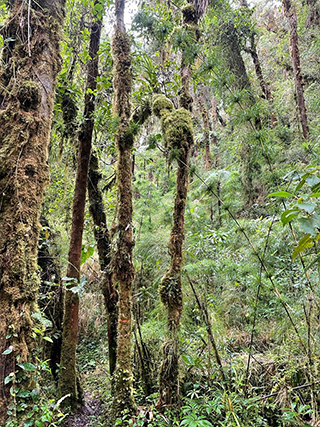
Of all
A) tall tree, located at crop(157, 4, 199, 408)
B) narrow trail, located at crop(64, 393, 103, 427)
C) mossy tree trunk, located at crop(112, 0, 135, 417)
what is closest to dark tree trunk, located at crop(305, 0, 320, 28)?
tall tree, located at crop(157, 4, 199, 408)

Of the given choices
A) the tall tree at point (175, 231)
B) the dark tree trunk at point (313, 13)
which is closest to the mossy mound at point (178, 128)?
the tall tree at point (175, 231)

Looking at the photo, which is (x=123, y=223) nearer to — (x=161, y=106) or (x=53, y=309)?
(x=161, y=106)

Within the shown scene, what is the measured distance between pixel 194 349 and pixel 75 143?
377cm

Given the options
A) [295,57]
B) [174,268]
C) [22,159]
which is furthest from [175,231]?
[295,57]

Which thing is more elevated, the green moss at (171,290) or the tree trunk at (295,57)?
the tree trunk at (295,57)

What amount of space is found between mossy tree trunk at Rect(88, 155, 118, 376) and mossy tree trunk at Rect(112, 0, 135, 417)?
2.66ft

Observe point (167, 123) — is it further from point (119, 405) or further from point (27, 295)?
point (119, 405)

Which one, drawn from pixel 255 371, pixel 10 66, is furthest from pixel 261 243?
pixel 10 66

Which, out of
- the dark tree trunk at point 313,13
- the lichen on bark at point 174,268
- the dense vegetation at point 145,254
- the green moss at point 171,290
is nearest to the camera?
the dense vegetation at point 145,254

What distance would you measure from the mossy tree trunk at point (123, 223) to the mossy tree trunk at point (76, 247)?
56 centimetres

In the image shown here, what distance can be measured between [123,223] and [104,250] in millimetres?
1619

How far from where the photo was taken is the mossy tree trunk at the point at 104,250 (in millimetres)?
4188

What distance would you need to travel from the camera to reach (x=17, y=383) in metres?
1.54

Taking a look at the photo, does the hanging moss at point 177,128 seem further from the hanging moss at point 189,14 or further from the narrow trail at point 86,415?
the narrow trail at point 86,415
